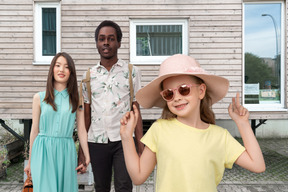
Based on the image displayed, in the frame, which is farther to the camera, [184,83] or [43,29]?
[43,29]

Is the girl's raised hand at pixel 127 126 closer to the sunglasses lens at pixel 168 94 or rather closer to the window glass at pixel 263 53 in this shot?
the sunglasses lens at pixel 168 94

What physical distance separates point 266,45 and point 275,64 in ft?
1.82

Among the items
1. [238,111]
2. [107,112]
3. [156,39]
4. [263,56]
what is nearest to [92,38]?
[156,39]

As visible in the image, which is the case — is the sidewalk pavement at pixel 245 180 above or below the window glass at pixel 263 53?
below

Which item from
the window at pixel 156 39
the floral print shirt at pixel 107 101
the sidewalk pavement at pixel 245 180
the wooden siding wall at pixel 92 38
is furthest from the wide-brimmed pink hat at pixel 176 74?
the window at pixel 156 39

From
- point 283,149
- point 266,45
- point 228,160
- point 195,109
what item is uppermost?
point 266,45

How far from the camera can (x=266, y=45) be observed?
7.00 meters

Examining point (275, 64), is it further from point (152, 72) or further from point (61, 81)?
point (61, 81)

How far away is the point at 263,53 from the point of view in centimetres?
706

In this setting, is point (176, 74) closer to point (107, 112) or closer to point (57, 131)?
point (107, 112)

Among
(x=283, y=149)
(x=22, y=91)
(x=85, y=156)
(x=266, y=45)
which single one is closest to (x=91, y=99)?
(x=85, y=156)

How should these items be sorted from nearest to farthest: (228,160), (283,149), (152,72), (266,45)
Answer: (228,160)
(152,72)
(266,45)
(283,149)

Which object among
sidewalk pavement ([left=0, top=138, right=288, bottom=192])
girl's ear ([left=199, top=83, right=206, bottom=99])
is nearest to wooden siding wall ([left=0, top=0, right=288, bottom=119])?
sidewalk pavement ([left=0, top=138, right=288, bottom=192])

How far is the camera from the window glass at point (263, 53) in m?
6.69
